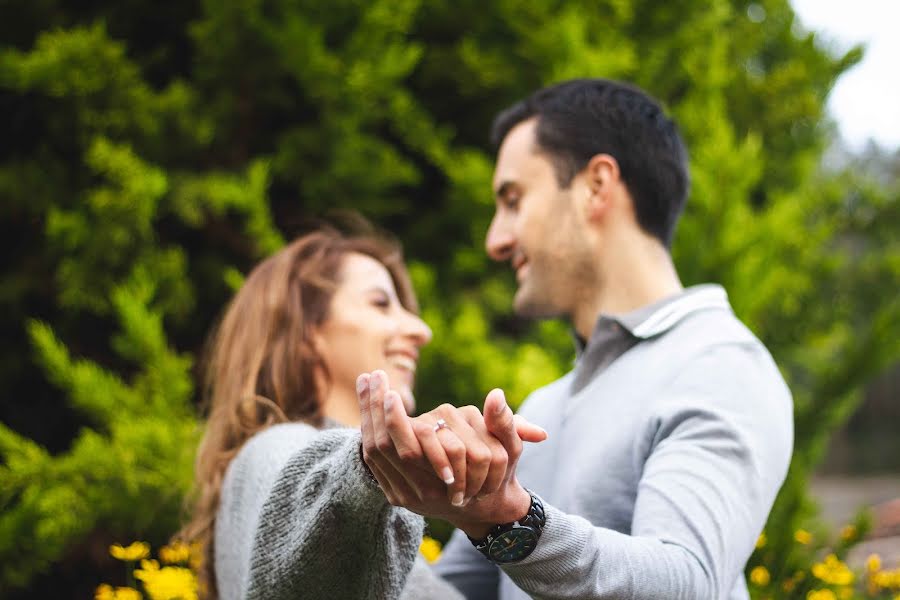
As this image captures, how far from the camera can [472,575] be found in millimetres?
1884

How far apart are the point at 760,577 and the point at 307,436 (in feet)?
4.80

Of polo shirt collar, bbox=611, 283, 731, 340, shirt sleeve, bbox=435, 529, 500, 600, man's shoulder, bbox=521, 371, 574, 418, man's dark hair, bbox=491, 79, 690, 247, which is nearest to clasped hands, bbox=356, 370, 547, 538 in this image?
polo shirt collar, bbox=611, 283, 731, 340

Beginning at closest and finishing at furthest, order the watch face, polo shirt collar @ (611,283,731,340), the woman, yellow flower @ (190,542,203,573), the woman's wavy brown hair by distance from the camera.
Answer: the watch face
the woman
polo shirt collar @ (611,283,731,340)
the woman's wavy brown hair
yellow flower @ (190,542,203,573)

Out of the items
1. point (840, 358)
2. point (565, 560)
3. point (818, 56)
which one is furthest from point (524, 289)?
point (818, 56)

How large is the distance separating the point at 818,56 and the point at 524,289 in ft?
9.01

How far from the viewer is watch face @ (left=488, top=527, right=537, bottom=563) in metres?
0.92

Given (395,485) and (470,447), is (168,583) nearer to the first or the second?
(395,485)

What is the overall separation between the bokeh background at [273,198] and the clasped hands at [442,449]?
1667 mm

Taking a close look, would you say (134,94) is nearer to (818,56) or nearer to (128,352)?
(128,352)

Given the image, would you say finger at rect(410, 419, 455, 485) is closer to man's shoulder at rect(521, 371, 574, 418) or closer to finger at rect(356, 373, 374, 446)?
finger at rect(356, 373, 374, 446)

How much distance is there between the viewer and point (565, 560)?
3.09 ft

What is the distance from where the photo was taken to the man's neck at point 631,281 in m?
1.84

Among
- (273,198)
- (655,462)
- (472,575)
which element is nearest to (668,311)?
(655,462)

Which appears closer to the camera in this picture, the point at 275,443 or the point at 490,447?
the point at 490,447
